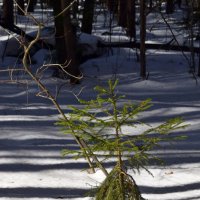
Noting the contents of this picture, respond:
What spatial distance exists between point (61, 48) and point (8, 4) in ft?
20.6

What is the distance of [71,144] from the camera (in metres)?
5.95

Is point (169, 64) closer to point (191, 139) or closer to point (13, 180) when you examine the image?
point (191, 139)

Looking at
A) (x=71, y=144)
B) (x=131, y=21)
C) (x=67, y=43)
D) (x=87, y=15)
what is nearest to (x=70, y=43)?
(x=67, y=43)

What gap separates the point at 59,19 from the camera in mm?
11617

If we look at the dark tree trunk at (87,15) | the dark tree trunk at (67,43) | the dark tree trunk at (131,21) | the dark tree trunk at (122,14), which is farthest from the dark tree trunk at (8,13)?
the dark tree trunk at (122,14)

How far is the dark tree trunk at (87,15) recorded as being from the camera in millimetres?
15637

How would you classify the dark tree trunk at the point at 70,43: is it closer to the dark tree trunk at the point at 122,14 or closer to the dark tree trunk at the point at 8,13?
the dark tree trunk at the point at 8,13

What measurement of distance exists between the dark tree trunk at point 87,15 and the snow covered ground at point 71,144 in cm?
370

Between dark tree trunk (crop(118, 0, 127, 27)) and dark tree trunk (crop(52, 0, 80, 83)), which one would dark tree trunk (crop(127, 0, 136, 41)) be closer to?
dark tree trunk (crop(118, 0, 127, 27))

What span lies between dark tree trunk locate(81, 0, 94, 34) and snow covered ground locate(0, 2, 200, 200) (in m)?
3.70

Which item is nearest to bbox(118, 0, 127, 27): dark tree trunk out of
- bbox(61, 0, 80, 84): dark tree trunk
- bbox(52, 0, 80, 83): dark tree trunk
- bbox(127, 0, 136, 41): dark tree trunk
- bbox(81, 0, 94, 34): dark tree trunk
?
bbox(127, 0, 136, 41): dark tree trunk

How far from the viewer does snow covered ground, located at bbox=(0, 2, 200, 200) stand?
4.35 meters

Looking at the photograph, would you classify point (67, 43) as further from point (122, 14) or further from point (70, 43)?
point (122, 14)

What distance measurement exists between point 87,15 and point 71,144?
10369 mm
